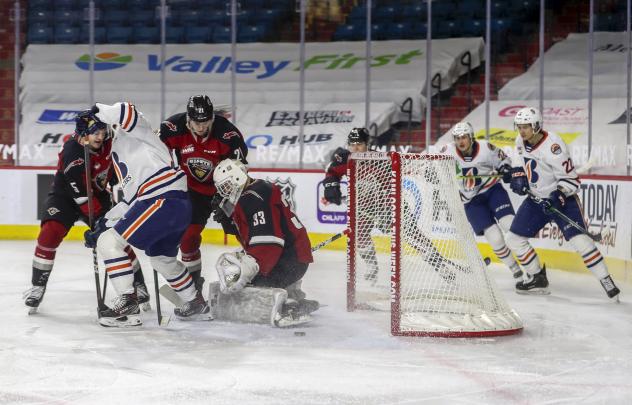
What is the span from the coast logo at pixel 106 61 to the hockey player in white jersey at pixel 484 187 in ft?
16.8

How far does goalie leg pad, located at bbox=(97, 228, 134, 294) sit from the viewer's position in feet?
13.4

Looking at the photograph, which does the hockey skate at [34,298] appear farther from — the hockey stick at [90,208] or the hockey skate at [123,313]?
the hockey skate at [123,313]

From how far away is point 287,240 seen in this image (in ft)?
13.9

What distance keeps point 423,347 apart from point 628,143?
11.9 feet

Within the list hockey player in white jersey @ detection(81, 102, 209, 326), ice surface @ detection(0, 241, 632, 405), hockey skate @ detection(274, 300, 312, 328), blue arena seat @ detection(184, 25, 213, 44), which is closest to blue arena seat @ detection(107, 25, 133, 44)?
blue arena seat @ detection(184, 25, 213, 44)

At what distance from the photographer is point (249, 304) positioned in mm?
4207

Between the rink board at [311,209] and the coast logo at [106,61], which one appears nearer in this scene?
the rink board at [311,209]

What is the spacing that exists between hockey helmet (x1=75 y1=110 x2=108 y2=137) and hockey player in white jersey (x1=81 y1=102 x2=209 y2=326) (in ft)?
0.17

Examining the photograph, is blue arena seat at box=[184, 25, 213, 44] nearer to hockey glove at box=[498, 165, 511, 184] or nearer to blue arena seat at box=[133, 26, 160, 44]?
blue arena seat at box=[133, 26, 160, 44]

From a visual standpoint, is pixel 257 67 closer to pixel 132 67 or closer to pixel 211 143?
pixel 132 67

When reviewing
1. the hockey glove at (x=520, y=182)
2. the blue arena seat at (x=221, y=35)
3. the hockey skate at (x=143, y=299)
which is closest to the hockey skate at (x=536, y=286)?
the hockey glove at (x=520, y=182)

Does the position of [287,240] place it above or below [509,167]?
below

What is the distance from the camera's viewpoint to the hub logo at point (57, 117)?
8977 millimetres

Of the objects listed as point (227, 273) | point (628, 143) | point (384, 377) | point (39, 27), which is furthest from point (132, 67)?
point (384, 377)
